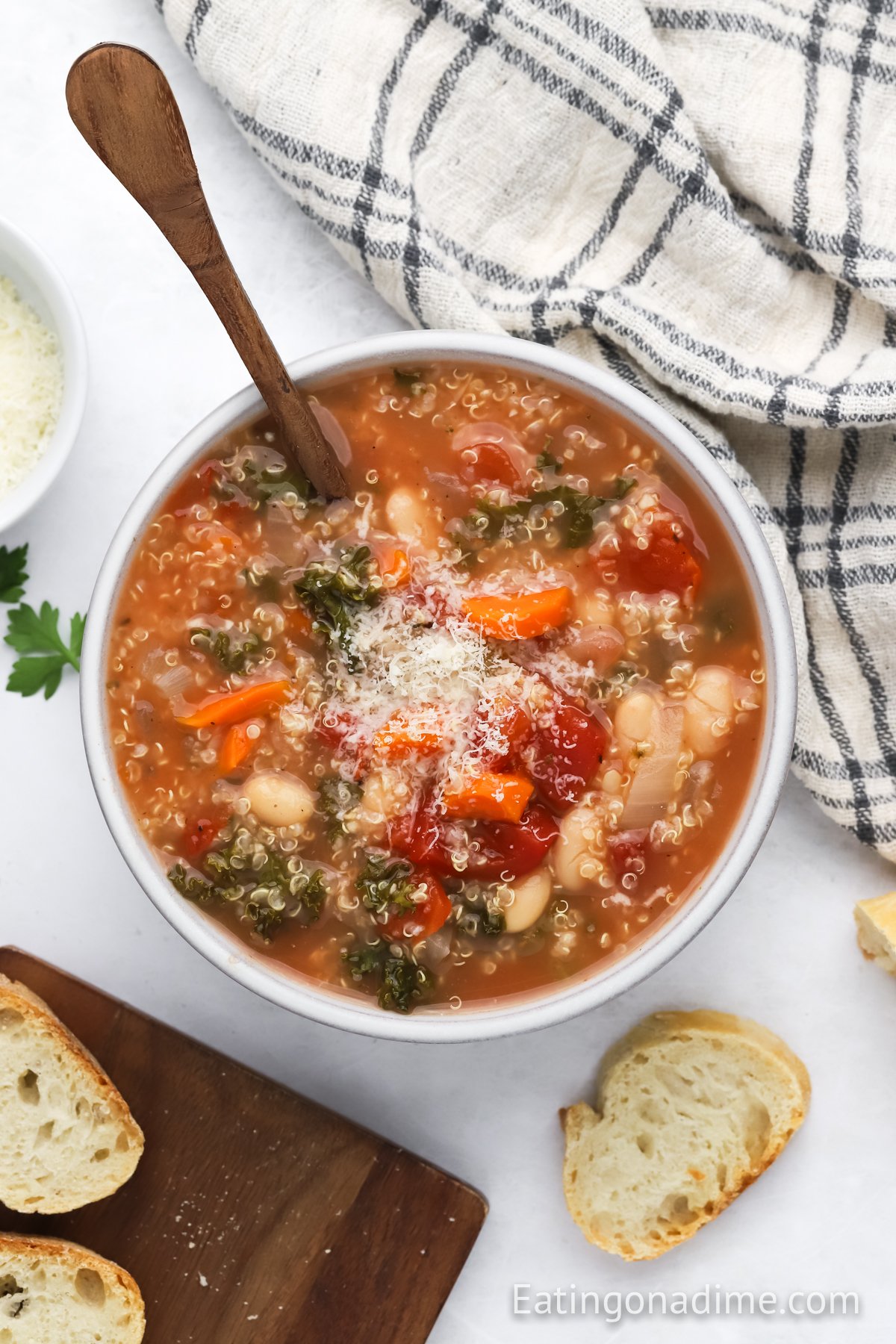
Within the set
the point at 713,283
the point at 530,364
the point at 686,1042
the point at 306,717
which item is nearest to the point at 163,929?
the point at 306,717

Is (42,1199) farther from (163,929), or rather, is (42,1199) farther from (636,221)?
(636,221)

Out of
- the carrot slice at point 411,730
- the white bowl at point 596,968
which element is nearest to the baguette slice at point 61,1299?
the white bowl at point 596,968

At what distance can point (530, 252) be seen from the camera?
286 centimetres

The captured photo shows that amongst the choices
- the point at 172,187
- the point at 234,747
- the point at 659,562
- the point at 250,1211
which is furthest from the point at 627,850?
the point at 172,187

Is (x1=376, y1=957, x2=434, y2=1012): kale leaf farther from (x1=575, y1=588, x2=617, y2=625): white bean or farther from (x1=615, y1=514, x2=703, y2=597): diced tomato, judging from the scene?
(x1=615, y1=514, x2=703, y2=597): diced tomato

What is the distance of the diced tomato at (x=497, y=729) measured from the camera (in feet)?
7.66

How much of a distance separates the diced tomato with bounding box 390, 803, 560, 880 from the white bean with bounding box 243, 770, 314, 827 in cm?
18

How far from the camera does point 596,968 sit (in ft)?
7.84

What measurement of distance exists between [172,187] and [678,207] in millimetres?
1238

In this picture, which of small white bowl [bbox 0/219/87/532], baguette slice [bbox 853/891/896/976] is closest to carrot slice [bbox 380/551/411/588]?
small white bowl [bbox 0/219/87/532]

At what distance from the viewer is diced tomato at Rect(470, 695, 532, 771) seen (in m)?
2.33

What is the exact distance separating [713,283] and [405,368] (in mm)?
828

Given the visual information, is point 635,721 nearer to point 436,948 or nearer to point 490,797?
point 490,797

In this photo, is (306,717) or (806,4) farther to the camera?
(806,4)
